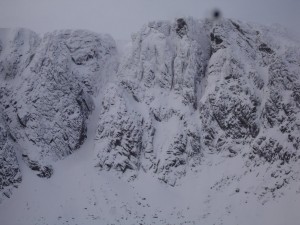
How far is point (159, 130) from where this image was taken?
40031 millimetres

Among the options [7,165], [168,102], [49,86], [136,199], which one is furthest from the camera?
[49,86]

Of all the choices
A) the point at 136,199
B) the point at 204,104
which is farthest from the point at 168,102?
the point at 136,199

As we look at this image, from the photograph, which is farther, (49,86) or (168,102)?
(49,86)

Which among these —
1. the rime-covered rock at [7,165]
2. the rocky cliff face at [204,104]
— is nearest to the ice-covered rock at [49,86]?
the rime-covered rock at [7,165]

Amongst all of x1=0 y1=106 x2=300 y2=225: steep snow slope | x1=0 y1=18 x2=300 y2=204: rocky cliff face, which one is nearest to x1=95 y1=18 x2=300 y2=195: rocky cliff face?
x1=0 y1=18 x2=300 y2=204: rocky cliff face

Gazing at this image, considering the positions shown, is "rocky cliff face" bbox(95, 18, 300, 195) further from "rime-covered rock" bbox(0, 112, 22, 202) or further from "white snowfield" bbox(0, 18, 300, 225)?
"rime-covered rock" bbox(0, 112, 22, 202)

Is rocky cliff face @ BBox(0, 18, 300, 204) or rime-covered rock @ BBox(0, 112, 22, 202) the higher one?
rocky cliff face @ BBox(0, 18, 300, 204)

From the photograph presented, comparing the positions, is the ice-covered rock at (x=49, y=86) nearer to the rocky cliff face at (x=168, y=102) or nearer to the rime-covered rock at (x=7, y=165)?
the rocky cliff face at (x=168, y=102)

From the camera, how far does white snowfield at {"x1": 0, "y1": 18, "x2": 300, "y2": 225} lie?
31.7 m

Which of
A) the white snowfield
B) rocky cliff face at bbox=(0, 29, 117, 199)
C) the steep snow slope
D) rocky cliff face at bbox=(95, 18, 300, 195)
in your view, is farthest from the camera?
rocky cliff face at bbox=(0, 29, 117, 199)

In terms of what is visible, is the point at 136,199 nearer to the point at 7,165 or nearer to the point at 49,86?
the point at 7,165

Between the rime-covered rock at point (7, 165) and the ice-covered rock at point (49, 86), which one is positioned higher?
the ice-covered rock at point (49, 86)

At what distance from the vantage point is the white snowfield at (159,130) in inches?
1248

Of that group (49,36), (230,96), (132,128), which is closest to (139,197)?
(132,128)
